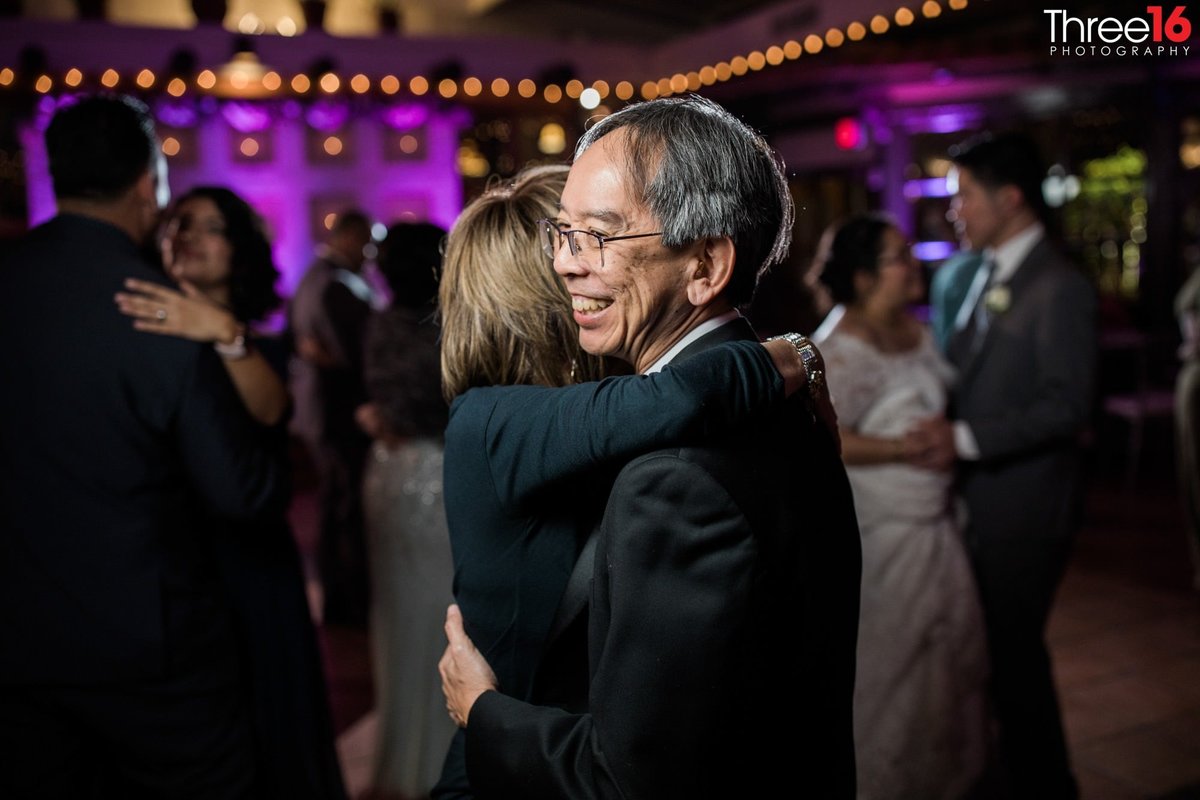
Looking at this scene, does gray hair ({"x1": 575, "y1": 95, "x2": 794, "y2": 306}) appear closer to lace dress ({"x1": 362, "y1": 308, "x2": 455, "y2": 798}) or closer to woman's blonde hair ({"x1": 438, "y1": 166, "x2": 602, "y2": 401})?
woman's blonde hair ({"x1": 438, "y1": 166, "x2": 602, "y2": 401})

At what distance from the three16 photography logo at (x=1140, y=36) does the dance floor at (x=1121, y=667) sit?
2.76 metres

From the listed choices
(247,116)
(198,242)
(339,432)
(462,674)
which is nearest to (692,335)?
(462,674)

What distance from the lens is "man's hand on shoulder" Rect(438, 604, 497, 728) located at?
4.31ft

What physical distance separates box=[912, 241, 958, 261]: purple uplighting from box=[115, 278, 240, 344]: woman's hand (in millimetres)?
7299

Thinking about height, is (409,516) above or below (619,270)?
below

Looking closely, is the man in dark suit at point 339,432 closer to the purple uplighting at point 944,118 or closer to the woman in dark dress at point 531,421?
the woman in dark dress at point 531,421

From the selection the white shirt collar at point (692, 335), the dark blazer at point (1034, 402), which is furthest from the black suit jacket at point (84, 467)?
the dark blazer at point (1034, 402)

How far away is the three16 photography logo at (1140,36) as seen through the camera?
590 cm

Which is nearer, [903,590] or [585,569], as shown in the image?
[585,569]

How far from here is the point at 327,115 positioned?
27.2 feet

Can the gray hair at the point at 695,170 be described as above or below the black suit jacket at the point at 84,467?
above

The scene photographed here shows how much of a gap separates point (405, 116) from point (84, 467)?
7016mm

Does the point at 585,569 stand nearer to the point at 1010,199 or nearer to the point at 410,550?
the point at 410,550

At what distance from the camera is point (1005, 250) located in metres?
2.93
